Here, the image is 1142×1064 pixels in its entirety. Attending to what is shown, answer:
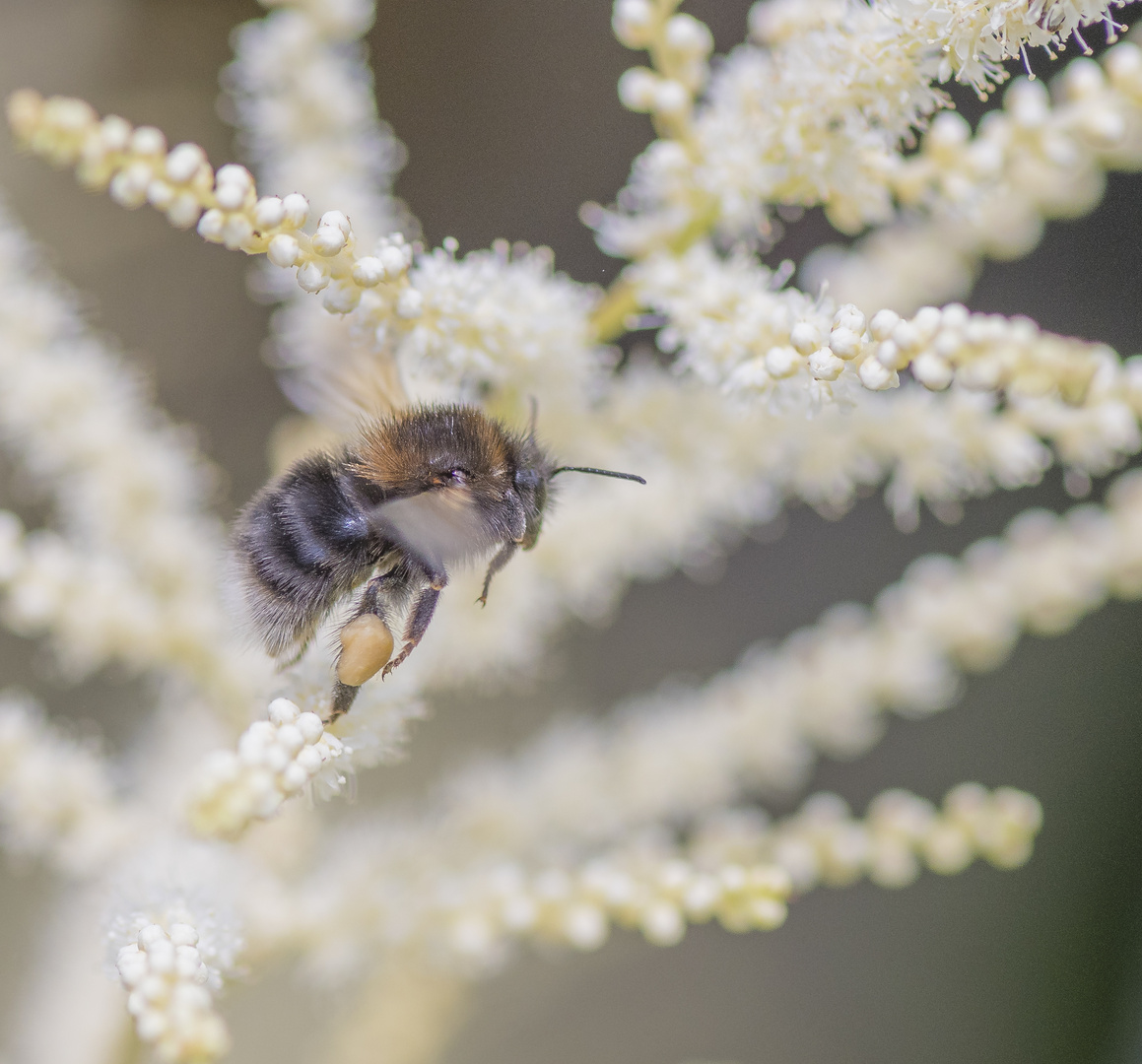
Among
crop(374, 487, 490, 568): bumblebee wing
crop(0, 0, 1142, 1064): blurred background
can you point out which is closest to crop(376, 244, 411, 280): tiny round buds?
crop(374, 487, 490, 568): bumblebee wing

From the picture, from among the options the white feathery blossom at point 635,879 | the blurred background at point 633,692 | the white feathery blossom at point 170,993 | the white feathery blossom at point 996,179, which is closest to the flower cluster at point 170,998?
the white feathery blossom at point 170,993

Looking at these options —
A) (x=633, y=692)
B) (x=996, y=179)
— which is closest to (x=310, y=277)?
(x=996, y=179)

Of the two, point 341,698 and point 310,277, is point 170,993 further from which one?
point 310,277

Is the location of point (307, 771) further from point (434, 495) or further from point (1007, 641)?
point (1007, 641)

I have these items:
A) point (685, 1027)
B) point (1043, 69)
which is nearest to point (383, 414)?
point (1043, 69)

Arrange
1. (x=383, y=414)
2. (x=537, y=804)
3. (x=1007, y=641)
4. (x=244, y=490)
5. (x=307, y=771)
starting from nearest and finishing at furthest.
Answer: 1. (x=307, y=771)
2. (x=383, y=414)
3. (x=1007, y=641)
4. (x=537, y=804)
5. (x=244, y=490)

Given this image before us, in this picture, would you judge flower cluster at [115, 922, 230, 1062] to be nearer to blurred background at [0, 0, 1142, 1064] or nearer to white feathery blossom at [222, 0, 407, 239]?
white feathery blossom at [222, 0, 407, 239]
